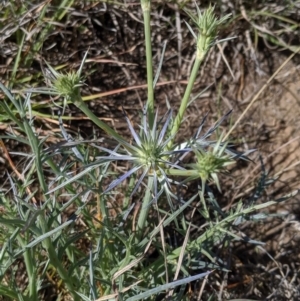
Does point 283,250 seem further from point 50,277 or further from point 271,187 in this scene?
point 50,277

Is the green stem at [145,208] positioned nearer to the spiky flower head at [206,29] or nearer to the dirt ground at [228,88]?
the spiky flower head at [206,29]

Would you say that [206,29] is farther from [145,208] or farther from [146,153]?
[145,208]

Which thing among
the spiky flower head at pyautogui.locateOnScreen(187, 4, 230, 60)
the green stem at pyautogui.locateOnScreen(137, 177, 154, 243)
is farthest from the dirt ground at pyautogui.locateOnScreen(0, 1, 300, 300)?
the spiky flower head at pyautogui.locateOnScreen(187, 4, 230, 60)

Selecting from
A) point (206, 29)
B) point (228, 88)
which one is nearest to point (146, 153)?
point (206, 29)

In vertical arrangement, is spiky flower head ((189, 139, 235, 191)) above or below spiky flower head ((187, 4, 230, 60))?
below

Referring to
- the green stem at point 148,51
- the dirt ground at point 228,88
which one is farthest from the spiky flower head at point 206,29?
the dirt ground at point 228,88

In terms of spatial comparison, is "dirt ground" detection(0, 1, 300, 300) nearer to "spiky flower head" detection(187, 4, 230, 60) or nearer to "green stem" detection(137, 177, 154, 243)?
"green stem" detection(137, 177, 154, 243)

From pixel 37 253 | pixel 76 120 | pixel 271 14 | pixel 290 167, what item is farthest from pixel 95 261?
pixel 271 14

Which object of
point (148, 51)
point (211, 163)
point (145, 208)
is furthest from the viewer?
point (145, 208)
